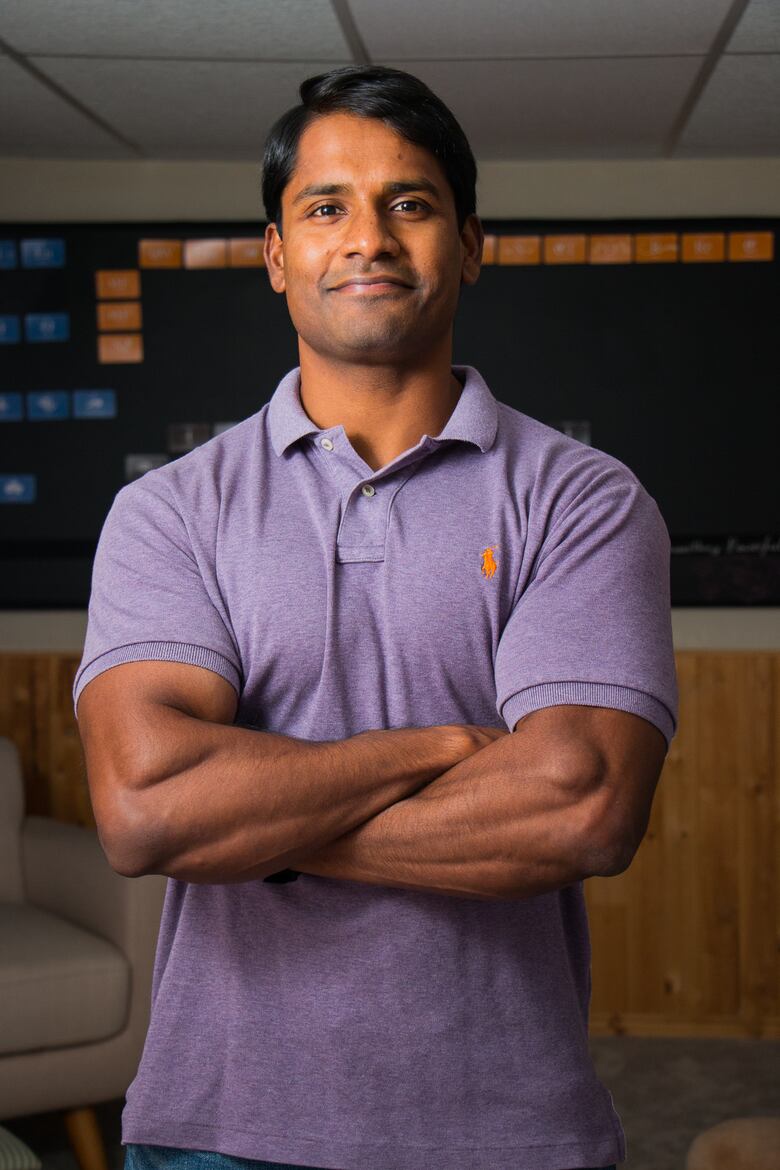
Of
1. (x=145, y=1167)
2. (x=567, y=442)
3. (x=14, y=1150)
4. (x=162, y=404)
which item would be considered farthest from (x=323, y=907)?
(x=162, y=404)

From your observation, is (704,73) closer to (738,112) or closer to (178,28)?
(738,112)

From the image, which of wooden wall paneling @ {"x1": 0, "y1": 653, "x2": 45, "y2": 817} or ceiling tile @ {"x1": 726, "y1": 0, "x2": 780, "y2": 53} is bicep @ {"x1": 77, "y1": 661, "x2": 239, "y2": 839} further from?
wooden wall paneling @ {"x1": 0, "y1": 653, "x2": 45, "y2": 817}

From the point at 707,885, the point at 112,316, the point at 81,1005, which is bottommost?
the point at 707,885

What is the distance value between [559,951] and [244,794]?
13.2 inches

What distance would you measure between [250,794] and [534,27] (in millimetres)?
1933

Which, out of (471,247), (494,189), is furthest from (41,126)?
(471,247)

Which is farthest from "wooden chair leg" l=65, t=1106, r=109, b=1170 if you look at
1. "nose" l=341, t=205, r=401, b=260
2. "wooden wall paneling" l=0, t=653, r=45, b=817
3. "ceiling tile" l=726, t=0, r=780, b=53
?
"ceiling tile" l=726, t=0, r=780, b=53

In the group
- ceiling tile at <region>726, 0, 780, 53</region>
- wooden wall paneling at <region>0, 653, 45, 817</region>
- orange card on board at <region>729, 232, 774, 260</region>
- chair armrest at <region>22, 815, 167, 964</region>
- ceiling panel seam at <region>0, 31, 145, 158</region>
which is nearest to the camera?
ceiling tile at <region>726, 0, 780, 53</region>

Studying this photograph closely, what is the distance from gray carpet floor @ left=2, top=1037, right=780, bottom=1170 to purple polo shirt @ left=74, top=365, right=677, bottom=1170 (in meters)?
1.92

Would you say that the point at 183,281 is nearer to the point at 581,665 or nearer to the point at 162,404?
the point at 162,404

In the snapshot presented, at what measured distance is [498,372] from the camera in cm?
361

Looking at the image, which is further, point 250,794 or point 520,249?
point 520,249

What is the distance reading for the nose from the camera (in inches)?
46.4

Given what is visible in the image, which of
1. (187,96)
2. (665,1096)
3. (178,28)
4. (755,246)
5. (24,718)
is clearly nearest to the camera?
(178,28)
